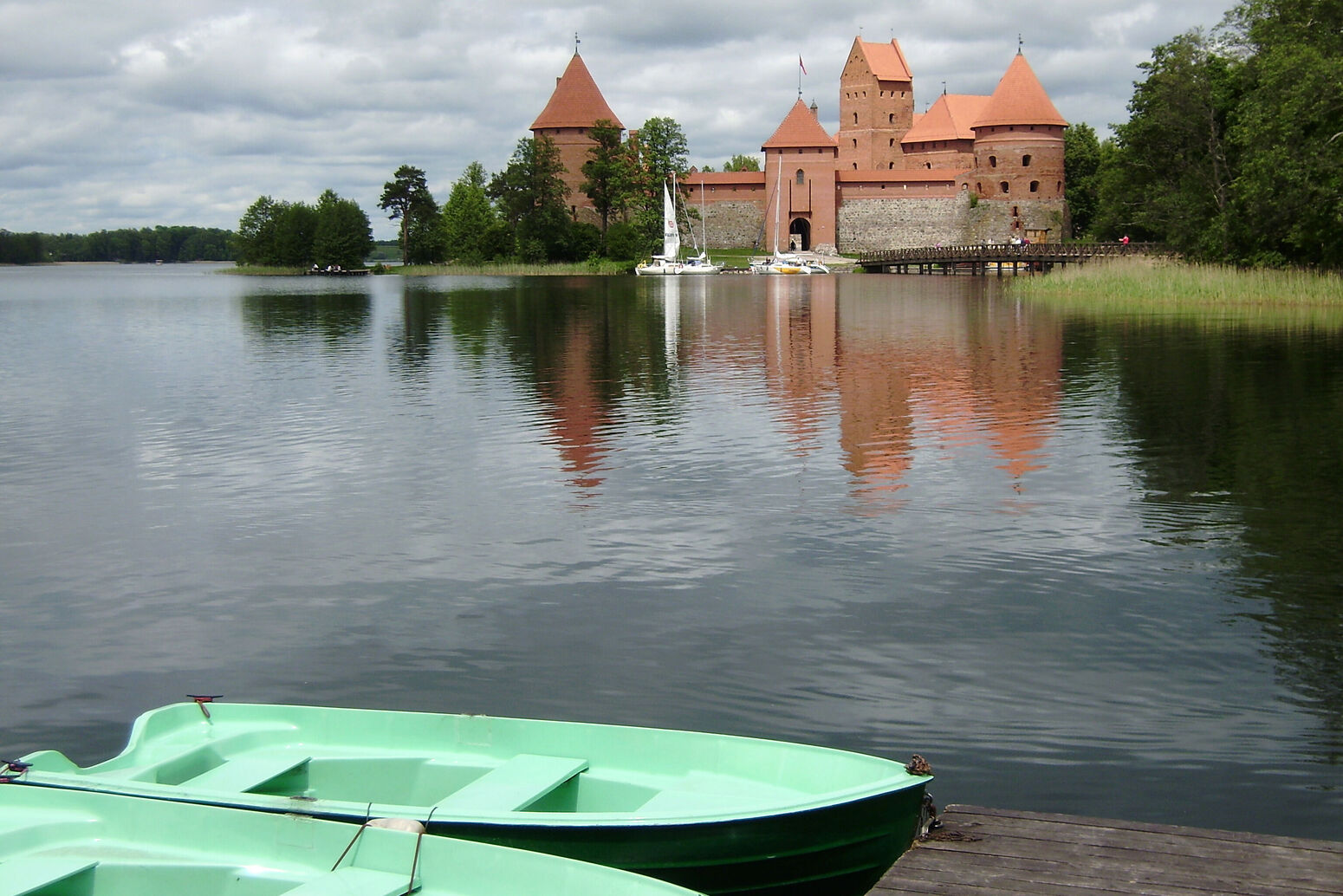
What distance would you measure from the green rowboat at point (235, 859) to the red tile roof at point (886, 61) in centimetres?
9089

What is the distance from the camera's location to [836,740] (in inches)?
218

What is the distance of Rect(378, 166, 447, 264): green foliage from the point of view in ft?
296

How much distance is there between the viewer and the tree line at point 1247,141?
29.4m

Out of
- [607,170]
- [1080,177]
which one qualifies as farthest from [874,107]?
[607,170]

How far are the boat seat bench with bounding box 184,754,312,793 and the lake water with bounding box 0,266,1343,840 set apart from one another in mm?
1444

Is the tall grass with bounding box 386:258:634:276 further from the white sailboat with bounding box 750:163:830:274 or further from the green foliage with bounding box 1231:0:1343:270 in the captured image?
the green foliage with bounding box 1231:0:1343:270

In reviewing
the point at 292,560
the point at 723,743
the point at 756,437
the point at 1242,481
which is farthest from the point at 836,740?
the point at 756,437

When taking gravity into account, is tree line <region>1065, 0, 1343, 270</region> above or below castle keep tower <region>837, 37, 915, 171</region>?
below

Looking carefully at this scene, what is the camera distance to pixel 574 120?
82812mm

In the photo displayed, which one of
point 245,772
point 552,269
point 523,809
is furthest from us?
point 552,269

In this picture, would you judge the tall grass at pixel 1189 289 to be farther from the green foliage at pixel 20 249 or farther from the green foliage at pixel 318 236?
the green foliage at pixel 20 249

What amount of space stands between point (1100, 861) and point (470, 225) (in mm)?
85190

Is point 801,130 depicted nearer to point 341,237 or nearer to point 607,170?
point 607,170

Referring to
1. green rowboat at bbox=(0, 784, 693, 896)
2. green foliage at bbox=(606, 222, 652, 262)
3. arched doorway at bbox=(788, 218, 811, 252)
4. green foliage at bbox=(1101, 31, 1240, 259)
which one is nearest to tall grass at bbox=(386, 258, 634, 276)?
green foliage at bbox=(606, 222, 652, 262)
